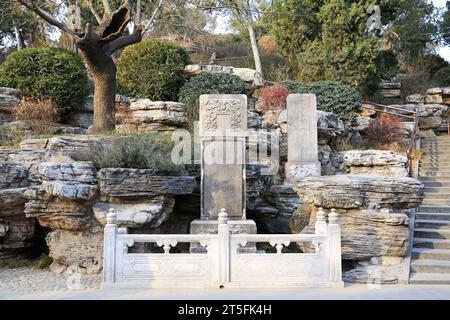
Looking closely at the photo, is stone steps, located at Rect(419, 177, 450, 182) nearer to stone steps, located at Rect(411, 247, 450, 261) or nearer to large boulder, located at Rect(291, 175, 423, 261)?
stone steps, located at Rect(411, 247, 450, 261)

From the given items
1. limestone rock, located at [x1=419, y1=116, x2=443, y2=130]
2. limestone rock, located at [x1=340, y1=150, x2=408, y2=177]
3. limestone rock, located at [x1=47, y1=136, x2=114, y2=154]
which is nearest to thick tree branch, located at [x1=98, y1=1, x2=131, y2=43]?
limestone rock, located at [x1=47, y1=136, x2=114, y2=154]

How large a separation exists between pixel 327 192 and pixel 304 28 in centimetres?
1085

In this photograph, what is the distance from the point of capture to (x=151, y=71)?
12531mm

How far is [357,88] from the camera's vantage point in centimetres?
1481

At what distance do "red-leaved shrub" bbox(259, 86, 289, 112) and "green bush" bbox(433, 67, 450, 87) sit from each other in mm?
9761

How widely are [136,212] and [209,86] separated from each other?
6.47 metres

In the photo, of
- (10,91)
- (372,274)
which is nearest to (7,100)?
(10,91)

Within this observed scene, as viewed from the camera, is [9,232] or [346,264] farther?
[9,232]

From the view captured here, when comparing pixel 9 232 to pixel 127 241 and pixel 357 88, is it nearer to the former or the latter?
pixel 127 241

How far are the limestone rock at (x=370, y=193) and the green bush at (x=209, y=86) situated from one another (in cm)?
624

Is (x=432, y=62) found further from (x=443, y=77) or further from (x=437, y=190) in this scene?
(x=437, y=190)

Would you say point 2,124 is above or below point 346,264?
above

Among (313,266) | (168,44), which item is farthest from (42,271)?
(168,44)
